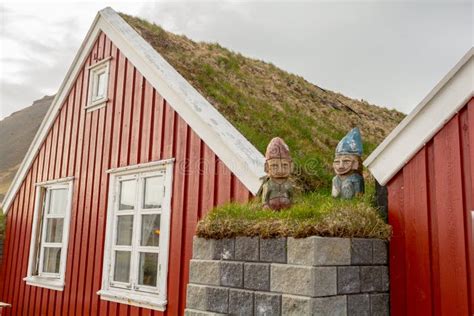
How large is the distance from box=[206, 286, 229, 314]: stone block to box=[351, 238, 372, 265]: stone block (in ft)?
3.29

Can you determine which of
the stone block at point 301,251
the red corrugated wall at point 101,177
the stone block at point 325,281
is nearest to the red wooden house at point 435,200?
the stone block at point 325,281

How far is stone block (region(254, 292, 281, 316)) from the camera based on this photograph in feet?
10.9

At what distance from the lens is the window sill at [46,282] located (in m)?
7.32

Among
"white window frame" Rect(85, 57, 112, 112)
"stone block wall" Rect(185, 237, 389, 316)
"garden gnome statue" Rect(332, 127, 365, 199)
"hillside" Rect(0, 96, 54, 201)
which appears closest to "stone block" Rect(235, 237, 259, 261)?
"stone block wall" Rect(185, 237, 389, 316)

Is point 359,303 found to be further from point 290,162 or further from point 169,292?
point 169,292

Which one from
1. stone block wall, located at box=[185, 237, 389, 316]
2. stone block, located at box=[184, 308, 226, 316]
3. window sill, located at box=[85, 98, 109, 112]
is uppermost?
window sill, located at box=[85, 98, 109, 112]

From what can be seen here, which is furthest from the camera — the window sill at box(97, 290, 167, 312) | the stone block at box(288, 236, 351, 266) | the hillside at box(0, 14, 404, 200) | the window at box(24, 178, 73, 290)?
the window at box(24, 178, 73, 290)

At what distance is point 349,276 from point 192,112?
284 cm

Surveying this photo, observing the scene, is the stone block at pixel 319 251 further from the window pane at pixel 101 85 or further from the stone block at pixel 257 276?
the window pane at pixel 101 85

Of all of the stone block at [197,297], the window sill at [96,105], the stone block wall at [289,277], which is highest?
the window sill at [96,105]

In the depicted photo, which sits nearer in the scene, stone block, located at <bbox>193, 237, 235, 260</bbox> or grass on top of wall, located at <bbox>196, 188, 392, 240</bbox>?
grass on top of wall, located at <bbox>196, 188, 392, 240</bbox>

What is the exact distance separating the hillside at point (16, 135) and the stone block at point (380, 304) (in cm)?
6427

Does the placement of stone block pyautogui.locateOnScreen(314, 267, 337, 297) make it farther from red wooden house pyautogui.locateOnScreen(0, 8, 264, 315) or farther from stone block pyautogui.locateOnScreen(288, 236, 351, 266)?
red wooden house pyautogui.locateOnScreen(0, 8, 264, 315)

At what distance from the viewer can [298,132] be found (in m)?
7.64
